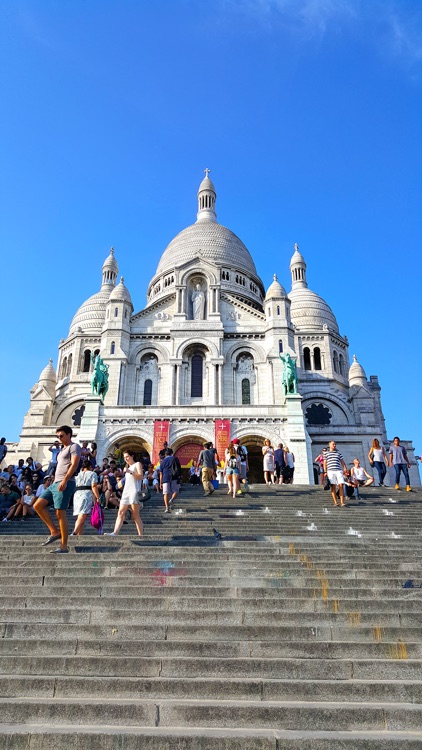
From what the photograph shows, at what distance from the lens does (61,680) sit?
5336 mm

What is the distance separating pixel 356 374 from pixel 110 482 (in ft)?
99.5

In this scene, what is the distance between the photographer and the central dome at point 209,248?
159 ft

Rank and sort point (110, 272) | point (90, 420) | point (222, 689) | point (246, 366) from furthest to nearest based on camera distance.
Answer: point (110, 272)
point (246, 366)
point (90, 420)
point (222, 689)

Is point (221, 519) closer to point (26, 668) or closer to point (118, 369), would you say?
point (26, 668)

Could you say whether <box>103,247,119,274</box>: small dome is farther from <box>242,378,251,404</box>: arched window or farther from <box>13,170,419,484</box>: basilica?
<box>242,378,251,404</box>: arched window

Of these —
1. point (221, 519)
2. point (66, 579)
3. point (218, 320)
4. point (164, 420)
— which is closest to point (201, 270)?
point (218, 320)

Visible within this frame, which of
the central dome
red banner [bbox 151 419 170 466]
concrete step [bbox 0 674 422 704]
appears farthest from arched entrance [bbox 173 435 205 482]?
concrete step [bbox 0 674 422 704]

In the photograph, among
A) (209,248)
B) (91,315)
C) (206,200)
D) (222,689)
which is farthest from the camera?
(206,200)

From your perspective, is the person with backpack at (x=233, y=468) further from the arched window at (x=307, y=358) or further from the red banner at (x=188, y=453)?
the arched window at (x=307, y=358)

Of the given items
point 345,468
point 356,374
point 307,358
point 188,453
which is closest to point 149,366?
point 188,453

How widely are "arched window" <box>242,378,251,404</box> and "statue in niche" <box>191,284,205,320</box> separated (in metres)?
5.72

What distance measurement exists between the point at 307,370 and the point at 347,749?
4035 cm

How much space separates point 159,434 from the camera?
92.6 ft

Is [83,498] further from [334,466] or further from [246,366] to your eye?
[246,366]
